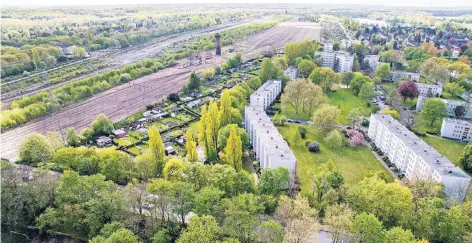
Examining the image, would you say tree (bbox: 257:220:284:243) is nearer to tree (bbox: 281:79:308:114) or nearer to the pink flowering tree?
the pink flowering tree

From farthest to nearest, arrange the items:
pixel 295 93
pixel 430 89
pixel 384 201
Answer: pixel 430 89 < pixel 295 93 < pixel 384 201

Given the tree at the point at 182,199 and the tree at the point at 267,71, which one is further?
the tree at the point at 267,71

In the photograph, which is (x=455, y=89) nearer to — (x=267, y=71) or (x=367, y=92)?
(x=367, y=92)

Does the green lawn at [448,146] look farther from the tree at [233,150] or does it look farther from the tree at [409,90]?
the tree at [233,150]

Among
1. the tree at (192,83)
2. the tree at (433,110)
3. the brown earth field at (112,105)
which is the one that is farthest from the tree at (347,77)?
the brown earth field at (112,105)

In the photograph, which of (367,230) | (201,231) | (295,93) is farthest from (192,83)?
(367,230)

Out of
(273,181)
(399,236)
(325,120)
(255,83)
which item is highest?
(255,83)
